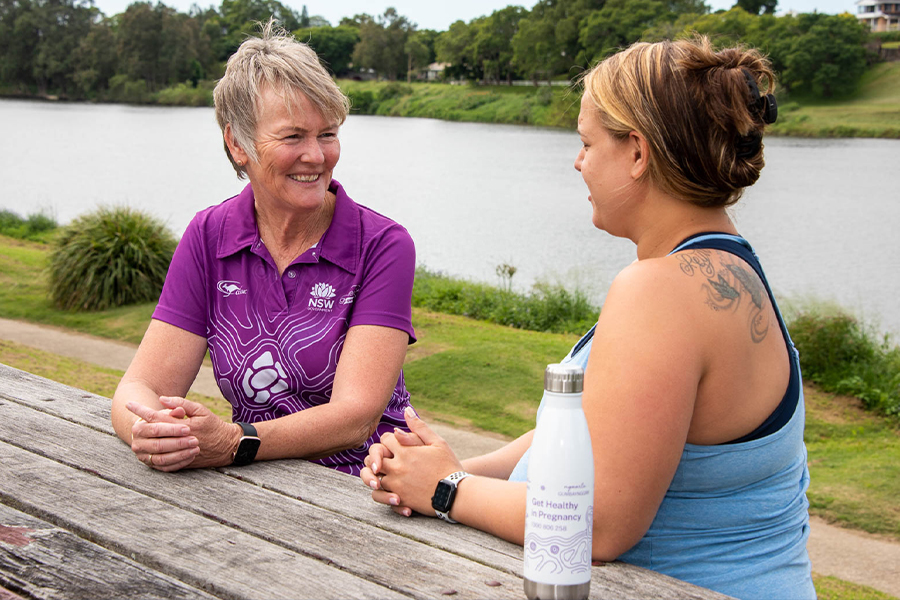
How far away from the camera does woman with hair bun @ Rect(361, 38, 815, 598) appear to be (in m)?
1.41

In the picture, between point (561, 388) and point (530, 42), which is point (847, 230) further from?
point (530, 42)

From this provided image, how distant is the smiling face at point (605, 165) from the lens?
162cm

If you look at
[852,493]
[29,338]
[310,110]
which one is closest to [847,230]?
[852,493]

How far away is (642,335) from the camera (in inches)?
55.2

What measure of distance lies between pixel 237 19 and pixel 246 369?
284 feet

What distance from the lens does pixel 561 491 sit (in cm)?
116

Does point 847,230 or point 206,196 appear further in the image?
point 206,196

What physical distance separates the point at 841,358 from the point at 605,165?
7.50 m

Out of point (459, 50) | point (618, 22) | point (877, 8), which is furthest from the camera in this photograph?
point (877, 8)

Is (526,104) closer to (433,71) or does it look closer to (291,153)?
(433,71)

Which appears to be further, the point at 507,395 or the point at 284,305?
the point at 507,395

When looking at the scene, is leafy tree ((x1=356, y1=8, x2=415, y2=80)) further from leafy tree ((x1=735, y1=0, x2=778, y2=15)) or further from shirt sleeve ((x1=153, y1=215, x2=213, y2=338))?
shirt sleeve ((x1=153, y1=215, x2=213, y2=338))

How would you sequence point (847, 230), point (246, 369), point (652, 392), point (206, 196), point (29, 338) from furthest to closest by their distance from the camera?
point (206, 196)
point (847, 230)
point (29, 338)
point (246, 369)
point (652, 392)

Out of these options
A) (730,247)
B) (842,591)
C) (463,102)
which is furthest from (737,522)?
(463,102)
